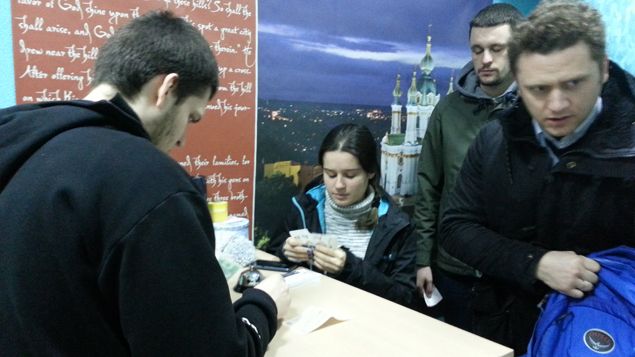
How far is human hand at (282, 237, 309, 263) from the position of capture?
1.77 metres

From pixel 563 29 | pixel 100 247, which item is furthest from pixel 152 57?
pixel 563 29

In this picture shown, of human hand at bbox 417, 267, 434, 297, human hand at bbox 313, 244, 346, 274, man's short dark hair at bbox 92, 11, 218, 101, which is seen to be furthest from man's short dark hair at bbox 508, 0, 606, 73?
human hand at bbox 417, 267, 434, 297

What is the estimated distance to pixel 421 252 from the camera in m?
2.22

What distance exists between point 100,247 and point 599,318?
97 centimetres

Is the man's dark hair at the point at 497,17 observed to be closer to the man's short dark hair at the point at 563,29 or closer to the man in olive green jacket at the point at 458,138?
the man in olive green jacket at the point at 458,138

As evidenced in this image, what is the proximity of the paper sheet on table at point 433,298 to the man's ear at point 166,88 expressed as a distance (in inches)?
63.6

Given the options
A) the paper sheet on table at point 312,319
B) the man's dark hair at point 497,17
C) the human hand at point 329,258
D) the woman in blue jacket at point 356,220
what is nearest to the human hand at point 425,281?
the woman in blue jacket at point 356,220

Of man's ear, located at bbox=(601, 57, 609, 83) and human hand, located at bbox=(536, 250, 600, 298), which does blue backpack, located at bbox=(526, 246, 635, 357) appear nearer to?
human hand, located at bbox=(536, 250, 600, 298)

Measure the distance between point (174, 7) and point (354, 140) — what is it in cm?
83

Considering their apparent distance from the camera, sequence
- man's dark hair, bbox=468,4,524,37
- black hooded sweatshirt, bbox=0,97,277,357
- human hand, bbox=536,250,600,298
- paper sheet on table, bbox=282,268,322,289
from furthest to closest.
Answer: man's dark hair, bbox=468,4,524,37
paper sheet on table, bbox=282,268,322,289
human hand, bbox=536,250,600,298
black hooded sweatshirt, bbox=0,97,277,357

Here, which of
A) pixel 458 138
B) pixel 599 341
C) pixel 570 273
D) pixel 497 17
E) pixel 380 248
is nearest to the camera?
pixel 599 341

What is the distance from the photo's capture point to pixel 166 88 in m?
0.86

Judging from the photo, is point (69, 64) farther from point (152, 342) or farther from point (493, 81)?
point (493, 81)

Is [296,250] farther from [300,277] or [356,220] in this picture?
[356,220]
